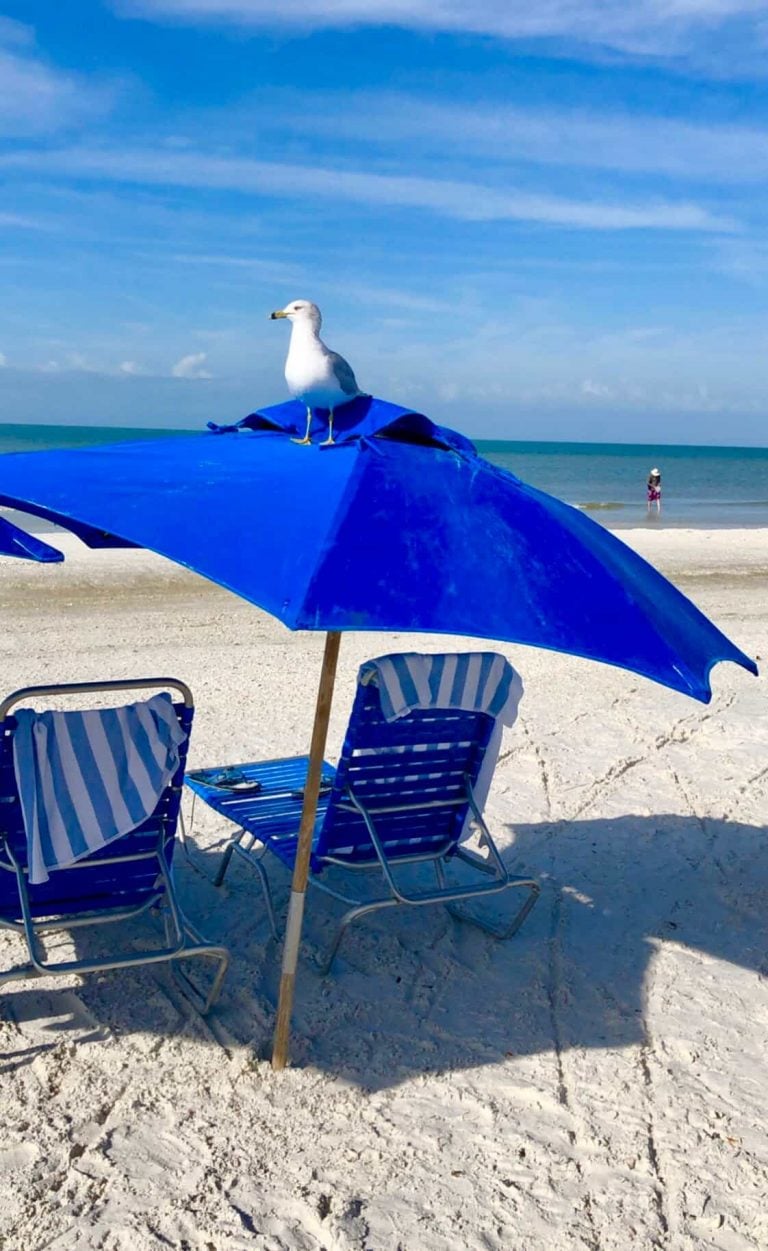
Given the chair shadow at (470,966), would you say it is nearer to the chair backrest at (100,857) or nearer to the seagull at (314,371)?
the chair backrest at (100,857)

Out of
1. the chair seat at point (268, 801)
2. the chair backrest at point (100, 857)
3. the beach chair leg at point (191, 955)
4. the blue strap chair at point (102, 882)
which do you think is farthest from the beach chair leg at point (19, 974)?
the chair seat at point (268, 801)

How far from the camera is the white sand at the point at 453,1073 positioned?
9.11 feet

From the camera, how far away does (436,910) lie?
4.46 m

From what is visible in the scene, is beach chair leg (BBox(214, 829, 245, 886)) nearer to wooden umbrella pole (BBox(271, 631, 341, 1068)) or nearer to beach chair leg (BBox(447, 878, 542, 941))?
beach chair leg (BBox(447, 878, 542, 941))

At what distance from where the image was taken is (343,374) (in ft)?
11.3

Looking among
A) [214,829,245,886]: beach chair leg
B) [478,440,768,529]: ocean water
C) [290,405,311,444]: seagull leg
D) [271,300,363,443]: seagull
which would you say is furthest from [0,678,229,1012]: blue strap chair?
[478,440,768,529]: ocean water

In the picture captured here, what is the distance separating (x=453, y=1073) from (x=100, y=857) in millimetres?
1217

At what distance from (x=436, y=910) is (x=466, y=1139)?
1.41 metres

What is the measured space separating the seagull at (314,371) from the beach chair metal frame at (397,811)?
91 cm

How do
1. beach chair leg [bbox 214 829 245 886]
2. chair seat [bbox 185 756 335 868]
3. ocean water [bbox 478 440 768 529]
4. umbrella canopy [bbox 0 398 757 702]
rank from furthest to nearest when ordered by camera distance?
ocean water [bbox 478 440 768 529], beach chair leg [bbox 214 829 245 886], chair seat [bbox 185 756 335 868], umbrella canopy [bbox 0 398 757 702]

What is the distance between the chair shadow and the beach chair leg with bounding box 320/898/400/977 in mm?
54

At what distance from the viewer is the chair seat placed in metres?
4.08

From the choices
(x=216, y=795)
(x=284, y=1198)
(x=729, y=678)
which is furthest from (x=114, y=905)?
(x=729, y=678)

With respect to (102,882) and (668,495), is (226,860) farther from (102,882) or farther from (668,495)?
(668,495)
